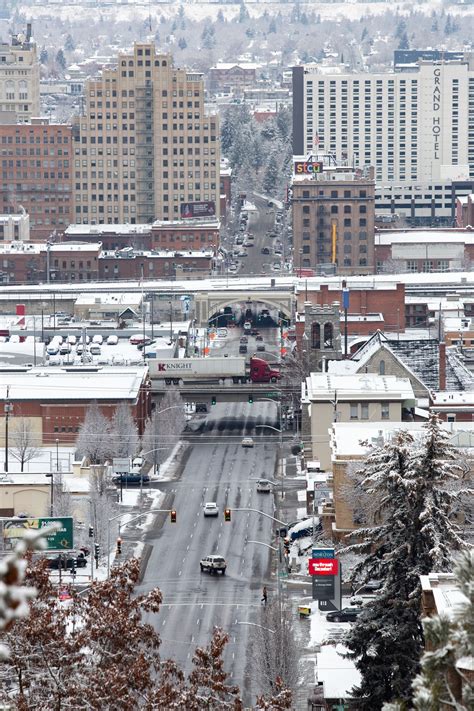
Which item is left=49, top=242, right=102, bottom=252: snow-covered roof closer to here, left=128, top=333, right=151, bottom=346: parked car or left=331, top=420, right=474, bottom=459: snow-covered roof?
left=128, top=333, right=151, bottom=346: parked car

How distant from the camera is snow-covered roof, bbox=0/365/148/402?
10519 centimetres

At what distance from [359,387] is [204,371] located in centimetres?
2314

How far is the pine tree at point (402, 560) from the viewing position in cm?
4891

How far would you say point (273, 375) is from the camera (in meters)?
122

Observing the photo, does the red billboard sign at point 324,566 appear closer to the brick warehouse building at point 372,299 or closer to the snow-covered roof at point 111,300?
the brick warehouse building at point 372,299

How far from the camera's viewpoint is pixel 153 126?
19775 cm

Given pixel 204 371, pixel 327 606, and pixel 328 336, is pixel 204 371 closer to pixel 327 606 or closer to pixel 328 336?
pixel 328 336

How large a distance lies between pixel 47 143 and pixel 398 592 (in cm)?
15210

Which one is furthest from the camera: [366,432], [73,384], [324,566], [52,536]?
[73,384]

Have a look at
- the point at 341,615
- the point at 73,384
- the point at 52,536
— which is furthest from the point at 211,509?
the point at 73,384

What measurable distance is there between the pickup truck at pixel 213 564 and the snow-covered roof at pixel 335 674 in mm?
17148

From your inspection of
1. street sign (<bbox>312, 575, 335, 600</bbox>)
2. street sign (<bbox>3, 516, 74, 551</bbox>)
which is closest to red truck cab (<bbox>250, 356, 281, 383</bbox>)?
street sign (<bbox>3, 516, 74, 551</bbox>)

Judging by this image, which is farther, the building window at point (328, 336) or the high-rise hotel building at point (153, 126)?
the high-rise hotel building at point (153, 126)

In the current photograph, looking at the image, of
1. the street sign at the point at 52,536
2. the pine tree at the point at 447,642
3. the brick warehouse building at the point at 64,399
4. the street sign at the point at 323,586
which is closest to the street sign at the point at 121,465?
the brick warehouse building at the point at 64,399
